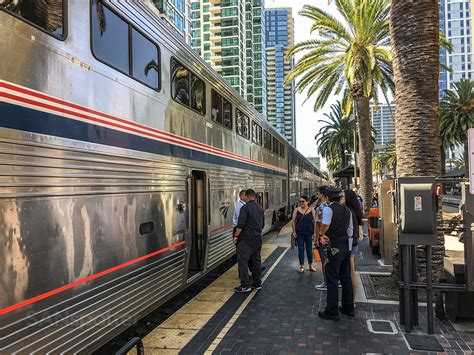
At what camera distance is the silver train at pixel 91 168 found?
3059 millimetres

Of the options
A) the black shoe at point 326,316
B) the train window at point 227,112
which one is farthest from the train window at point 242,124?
the black shoe at point 326,316

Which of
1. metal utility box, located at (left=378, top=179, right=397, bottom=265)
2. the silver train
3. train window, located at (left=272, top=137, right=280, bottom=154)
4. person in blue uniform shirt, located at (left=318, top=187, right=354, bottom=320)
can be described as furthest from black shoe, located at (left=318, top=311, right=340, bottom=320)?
train window, located at (left=272, top=137, right=280, bottom=154)

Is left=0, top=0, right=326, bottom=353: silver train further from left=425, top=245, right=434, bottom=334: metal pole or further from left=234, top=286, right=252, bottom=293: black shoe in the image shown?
left=425, top=245, right=434, bottom=334: metal pole

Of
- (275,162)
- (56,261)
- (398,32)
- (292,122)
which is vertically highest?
(292,122)

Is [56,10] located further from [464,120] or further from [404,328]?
[464,120]

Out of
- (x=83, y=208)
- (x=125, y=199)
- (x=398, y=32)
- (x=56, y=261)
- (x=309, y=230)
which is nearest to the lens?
(x=56, y=261)

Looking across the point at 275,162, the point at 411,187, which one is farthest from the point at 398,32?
the point at 275,162

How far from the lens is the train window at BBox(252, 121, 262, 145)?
1144 centimetres

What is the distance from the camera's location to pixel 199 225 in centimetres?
708

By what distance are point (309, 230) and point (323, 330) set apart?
327cm

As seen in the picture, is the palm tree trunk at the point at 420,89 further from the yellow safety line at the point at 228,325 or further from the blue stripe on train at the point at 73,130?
the blue stripe on train at the point at 73,130

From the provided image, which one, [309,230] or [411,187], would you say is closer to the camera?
[411,187]

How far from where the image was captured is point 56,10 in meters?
3.62

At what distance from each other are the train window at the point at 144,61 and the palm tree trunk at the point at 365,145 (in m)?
12.9
